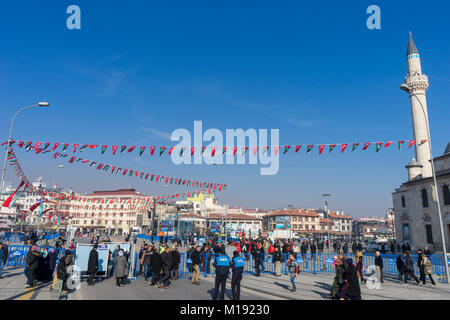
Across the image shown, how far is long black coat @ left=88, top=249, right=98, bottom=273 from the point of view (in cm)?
1166

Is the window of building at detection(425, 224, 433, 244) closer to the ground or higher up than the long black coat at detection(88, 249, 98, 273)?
higher up

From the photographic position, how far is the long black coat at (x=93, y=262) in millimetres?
11656

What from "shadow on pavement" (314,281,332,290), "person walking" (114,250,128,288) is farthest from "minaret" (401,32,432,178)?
"person walking" (114,250,128,288)

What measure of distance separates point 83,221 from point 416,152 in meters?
107

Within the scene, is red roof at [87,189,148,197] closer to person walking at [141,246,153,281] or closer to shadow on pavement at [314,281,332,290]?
person walking at [141,246,153,281]

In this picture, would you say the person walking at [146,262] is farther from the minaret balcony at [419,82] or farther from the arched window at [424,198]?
the minaret balcony at [419,82]

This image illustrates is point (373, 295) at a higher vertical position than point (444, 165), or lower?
lower

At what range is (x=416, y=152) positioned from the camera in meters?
44.9

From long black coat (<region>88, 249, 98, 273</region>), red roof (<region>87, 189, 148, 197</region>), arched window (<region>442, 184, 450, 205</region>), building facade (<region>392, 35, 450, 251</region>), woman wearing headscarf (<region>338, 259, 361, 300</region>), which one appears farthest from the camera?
red roof (<region>87, 189, 148, 197</region>)

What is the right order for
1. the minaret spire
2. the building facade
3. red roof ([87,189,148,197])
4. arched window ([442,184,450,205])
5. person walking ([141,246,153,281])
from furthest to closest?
1. red roof ([87,189,148,197])
2. the minaret spire
3. the building facade
4. arched window ([442,184,450,205])
5. person walking ([141,246,153,281])

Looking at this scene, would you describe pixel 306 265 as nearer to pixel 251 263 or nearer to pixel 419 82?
pixel 251 263

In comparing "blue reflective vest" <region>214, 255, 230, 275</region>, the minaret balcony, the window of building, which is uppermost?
the minaret balcony
